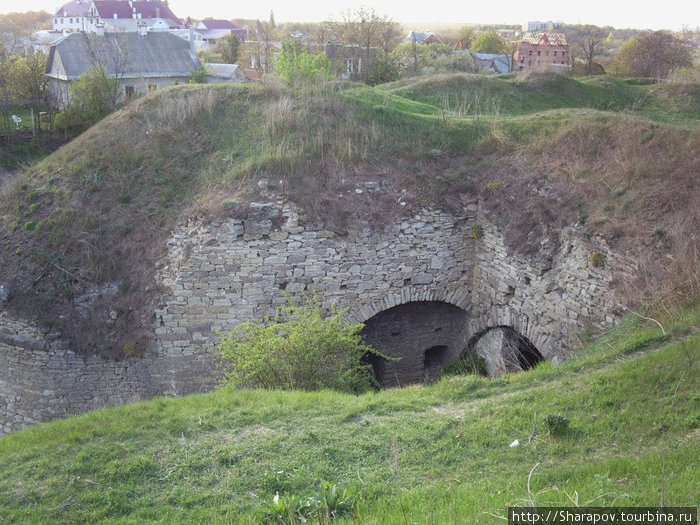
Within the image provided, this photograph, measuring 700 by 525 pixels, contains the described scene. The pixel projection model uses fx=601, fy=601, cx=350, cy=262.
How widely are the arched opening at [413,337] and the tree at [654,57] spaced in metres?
22.8

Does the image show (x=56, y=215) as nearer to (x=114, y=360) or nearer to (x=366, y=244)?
(x=114, y=360)

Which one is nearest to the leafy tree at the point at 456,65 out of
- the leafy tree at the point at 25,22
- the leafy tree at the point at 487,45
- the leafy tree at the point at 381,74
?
the leafy tree at the point at 381,74

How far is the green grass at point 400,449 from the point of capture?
4.69m

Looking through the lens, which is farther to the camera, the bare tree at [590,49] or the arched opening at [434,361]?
the bare tree at [590,49]

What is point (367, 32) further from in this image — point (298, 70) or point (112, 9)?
point (112, 9)

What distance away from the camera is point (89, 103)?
21047 millimetres

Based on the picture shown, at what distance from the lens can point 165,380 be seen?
1058cm

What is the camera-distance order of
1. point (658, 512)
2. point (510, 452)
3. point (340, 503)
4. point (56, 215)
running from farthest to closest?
1. point (56, 215)
2. point (510, 452)
3. point (340, 503)
4. point (658, 512)

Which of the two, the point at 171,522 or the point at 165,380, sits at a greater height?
the point at 171,522

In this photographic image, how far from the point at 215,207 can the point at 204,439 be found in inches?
207

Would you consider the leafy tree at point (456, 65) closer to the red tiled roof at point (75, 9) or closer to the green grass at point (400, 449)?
the green grass at point (400, 449)

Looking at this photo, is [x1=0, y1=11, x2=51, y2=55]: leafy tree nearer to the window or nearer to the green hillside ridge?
the window

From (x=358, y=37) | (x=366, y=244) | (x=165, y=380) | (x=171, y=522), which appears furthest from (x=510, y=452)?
(x=358, y=37)

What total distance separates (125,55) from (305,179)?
784 inches
